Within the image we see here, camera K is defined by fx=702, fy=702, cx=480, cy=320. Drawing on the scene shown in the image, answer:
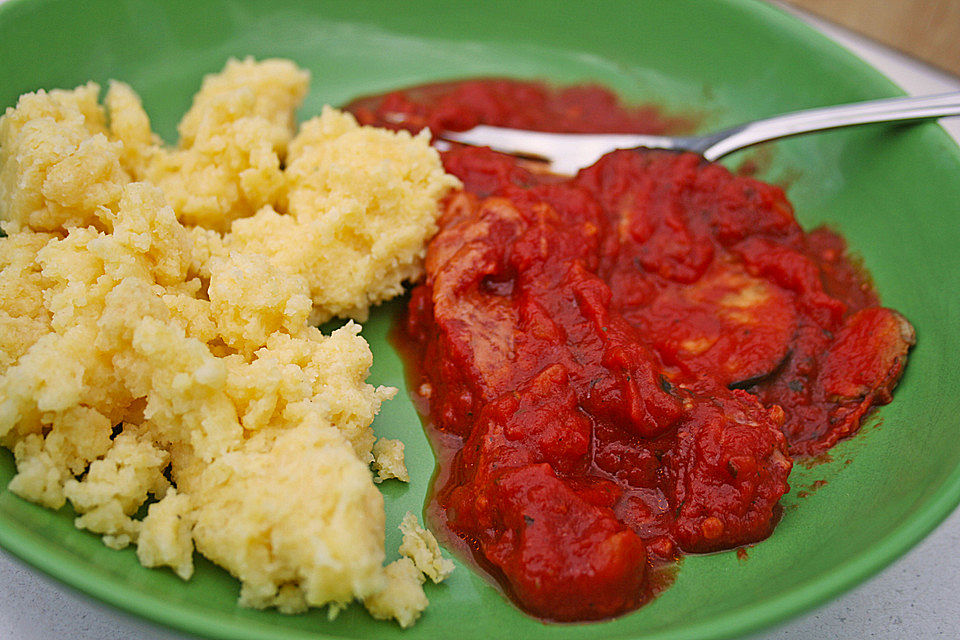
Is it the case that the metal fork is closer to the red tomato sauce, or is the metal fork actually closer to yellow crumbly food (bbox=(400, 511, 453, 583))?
the red tomato sauce

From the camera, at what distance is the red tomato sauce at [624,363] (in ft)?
6.11

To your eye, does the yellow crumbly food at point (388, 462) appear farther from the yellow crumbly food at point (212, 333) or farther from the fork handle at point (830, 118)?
the fork handle at point (830, 118)

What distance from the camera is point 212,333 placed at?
197 centimetres

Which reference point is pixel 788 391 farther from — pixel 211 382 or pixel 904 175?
pixel 211 382

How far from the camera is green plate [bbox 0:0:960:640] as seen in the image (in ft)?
5.27

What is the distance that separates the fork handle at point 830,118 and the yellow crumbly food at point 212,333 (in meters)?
1.21

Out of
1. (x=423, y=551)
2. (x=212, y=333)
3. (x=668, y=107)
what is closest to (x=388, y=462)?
(x=423, y=551)

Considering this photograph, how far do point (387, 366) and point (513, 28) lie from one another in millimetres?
2138

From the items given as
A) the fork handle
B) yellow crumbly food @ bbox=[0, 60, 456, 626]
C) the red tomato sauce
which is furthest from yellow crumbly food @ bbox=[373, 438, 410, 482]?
the fork handle

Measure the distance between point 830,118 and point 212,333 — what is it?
244 centimetres

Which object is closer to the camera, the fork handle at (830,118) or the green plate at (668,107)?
the green plate at (668,107)

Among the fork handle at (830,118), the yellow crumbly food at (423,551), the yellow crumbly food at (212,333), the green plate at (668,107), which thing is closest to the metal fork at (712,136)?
the fork handle at (830,118)

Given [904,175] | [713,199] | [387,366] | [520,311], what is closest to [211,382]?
[387,366]

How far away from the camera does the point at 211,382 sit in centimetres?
168
